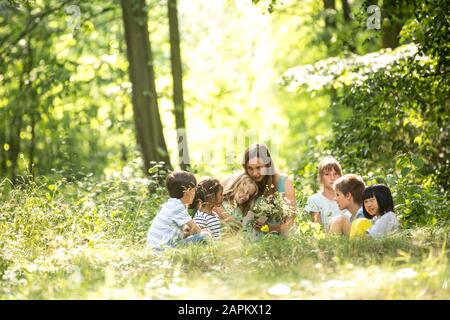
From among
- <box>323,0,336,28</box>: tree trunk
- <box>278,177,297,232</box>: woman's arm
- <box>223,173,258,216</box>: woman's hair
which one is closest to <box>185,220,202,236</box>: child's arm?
<box>223,173,258,216</box>: woman's hair

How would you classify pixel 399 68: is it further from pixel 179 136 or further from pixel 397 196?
pixel 179 136

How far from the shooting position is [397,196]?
29.5 ft

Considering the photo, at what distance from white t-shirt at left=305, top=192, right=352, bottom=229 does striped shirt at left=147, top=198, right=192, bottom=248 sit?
1582mm

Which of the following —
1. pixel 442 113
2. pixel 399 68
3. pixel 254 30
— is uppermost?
pixel 254 30

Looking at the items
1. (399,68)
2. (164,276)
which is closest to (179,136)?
(399,68)

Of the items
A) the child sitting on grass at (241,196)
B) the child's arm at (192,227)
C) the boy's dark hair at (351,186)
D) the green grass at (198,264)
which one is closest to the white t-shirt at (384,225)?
the green grass at (198,264)

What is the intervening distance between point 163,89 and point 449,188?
10890mm

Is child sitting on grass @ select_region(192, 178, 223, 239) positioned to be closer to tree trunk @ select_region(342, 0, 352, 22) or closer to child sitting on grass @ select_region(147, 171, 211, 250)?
child sitting on grass @ select_region(147, 171, 211, 250)

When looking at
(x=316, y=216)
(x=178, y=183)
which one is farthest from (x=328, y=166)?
(x=178, y=183)

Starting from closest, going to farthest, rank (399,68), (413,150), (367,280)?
(367,280), (399,68), (413,150)

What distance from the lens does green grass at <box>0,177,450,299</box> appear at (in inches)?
216

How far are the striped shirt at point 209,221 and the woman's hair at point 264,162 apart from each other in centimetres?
60

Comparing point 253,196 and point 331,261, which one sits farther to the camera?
point 253,196

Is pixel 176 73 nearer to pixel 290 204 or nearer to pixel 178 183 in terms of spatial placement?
pixel 290 204
